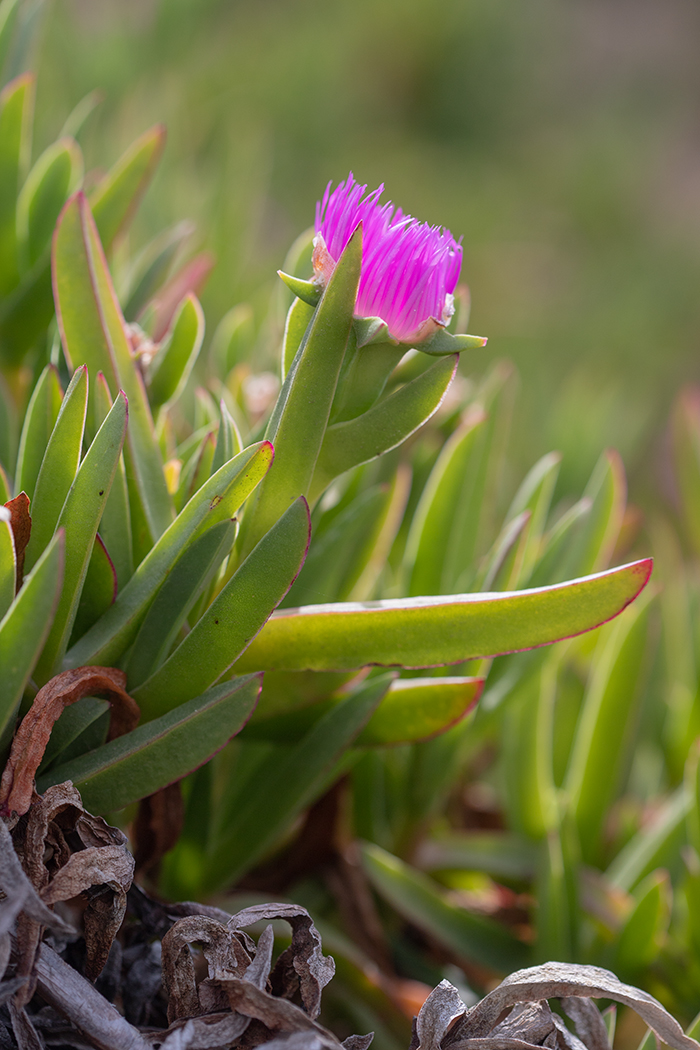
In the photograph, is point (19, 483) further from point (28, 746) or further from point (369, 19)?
point (369, 19)

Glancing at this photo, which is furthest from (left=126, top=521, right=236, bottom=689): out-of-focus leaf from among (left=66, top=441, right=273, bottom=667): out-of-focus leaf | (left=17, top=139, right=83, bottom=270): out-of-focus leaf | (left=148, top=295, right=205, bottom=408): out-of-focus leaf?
(left=17, top=139, right=83, bottom=270): out-of-focus leaf

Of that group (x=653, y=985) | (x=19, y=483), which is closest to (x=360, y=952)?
(x=653, y=985)

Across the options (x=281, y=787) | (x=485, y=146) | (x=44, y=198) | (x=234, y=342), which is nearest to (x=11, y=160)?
(x=44, y=198)

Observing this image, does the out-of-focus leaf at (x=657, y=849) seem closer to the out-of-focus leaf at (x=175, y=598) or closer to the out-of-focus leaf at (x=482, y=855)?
the out-of-focus leaf at (x=482, y=855)

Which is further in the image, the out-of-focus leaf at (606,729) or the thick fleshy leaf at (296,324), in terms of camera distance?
the out-of-focus leaf at (606,729)

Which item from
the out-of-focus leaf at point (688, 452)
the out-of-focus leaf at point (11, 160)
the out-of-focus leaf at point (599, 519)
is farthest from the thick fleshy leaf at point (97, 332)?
the out-of-focus leaf at point (688, 452)

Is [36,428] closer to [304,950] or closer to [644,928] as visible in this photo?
[304,950]

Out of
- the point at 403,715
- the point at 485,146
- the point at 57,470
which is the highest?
the point at 485,146
